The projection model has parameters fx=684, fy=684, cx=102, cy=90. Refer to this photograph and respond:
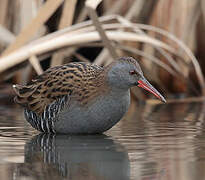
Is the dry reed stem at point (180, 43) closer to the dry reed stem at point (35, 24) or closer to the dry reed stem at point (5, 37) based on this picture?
the dry reed stem at point (35, 24)

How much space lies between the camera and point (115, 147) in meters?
5.22

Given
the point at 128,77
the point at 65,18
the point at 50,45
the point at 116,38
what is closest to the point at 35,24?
the point at 50,45

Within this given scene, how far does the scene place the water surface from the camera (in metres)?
4.14

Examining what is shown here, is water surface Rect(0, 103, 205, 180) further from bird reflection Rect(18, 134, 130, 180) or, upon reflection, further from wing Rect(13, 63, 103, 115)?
wing Rect(13, 63, 103, 115)

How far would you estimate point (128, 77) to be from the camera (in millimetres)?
5723

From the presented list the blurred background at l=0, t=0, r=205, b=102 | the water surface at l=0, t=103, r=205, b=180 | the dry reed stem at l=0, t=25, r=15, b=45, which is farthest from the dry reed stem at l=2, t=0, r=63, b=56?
the water surface at l=0, t=103, r=205, b=180

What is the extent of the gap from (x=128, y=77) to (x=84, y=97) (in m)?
0.43

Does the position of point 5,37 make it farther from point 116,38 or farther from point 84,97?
point 84,97

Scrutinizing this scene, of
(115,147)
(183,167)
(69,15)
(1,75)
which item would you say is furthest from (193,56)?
(183,167)

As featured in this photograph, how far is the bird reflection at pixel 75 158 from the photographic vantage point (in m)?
4.12

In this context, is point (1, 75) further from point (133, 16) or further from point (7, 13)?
point (133, 16)

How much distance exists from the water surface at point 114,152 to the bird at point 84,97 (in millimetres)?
122

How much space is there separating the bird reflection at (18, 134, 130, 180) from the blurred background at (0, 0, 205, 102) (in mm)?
2477

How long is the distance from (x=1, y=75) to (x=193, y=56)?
2.44m
